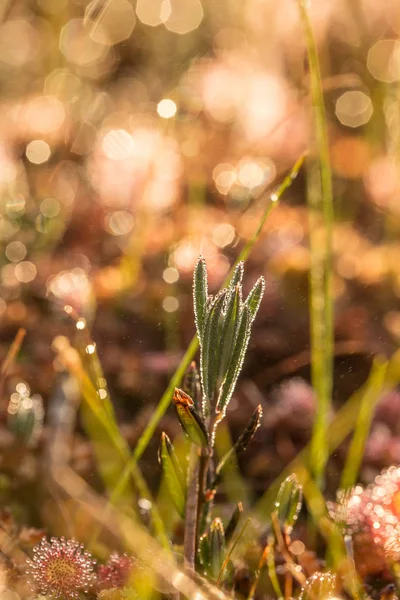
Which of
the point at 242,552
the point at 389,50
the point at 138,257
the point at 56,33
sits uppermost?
the point at 56,33

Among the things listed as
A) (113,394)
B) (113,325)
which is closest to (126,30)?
(113,325)

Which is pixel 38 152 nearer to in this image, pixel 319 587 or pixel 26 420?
pixel 26 420

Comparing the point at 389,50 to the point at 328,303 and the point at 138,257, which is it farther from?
the point at 328,303

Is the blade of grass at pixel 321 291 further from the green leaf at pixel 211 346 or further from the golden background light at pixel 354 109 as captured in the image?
the golden background light at pixel 354 109

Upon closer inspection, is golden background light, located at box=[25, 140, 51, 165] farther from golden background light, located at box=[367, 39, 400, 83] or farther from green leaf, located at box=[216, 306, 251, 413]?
green leaf, located at box=[216, 306, 251, 413]

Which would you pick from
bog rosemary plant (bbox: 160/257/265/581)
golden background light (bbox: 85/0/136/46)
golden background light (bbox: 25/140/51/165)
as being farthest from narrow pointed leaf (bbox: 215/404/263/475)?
golden background light (bbox: 85/0/136/46)

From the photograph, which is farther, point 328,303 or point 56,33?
point 56,33
